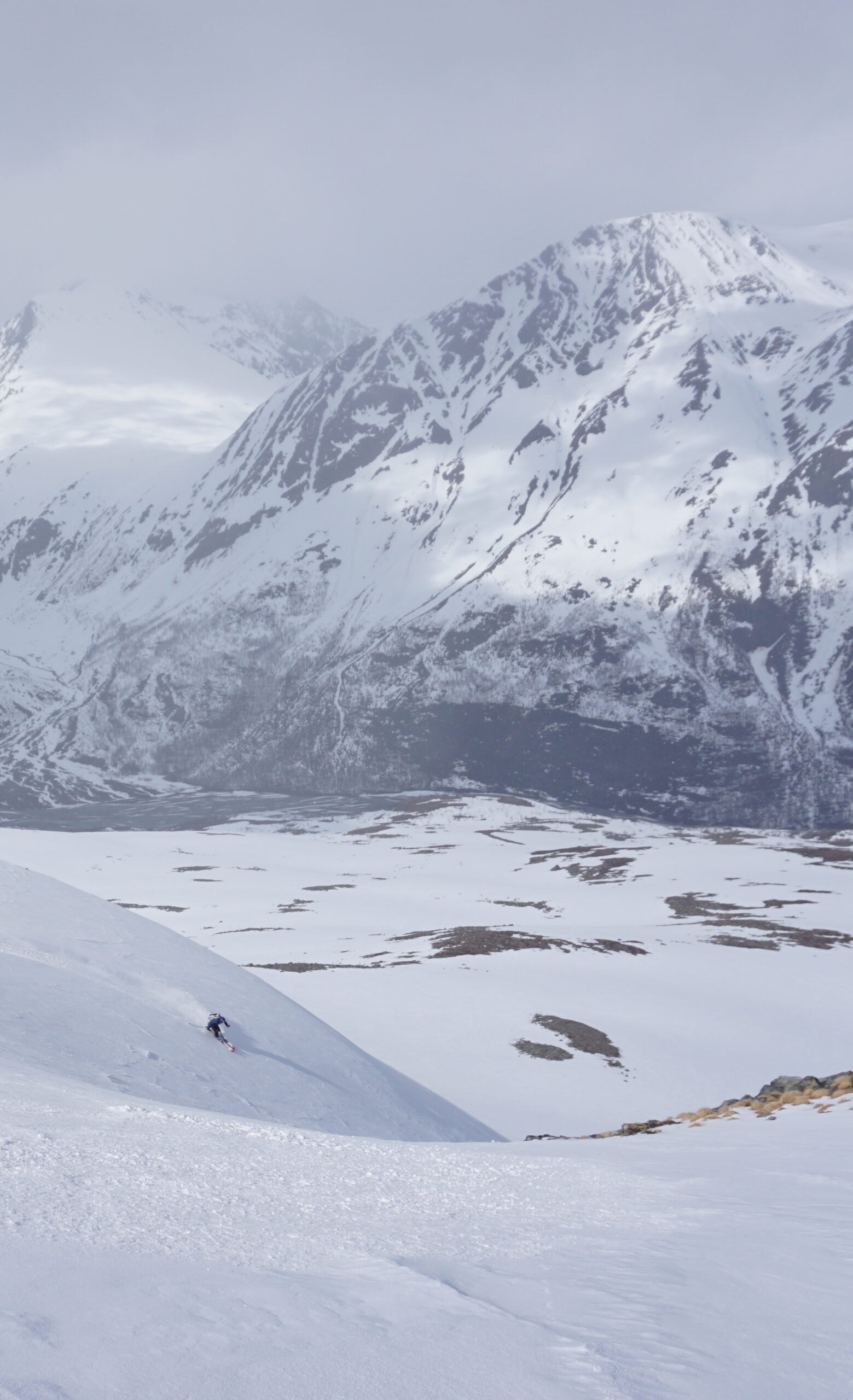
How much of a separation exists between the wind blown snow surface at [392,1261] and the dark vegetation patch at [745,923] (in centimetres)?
4167

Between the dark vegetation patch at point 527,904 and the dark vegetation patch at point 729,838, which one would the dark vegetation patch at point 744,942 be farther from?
the dark vegetation patch at point 729,838

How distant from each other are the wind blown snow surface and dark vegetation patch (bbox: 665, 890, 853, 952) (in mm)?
41674

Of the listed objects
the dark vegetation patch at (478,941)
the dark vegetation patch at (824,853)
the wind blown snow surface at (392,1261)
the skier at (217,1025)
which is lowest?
the dark vegetation patch at (824,853)

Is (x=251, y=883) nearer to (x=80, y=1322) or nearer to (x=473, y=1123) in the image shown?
(x=473, y=1123)

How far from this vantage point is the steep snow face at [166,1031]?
13656 mm

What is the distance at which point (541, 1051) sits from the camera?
1198 inches

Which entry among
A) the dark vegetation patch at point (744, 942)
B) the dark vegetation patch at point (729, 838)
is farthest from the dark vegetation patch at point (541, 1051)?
the dark vegetation patch at point (729, 838)

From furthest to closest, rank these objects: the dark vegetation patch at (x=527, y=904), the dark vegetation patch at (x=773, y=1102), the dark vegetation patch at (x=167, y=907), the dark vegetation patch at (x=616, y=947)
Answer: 1. the dark vegetation patch at (x=527, y=904)
2. the dark vegetation patch at (x=167, y=907)
3. the dark vegetation patch at (x=616, y=947)
4. the dark vegetation patch at (x=773, y=1102)

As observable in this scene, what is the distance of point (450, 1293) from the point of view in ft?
17.3

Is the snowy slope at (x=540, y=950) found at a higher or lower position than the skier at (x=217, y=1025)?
lower

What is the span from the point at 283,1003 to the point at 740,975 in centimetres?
2886

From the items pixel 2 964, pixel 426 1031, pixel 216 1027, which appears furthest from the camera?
pixel 426 1031

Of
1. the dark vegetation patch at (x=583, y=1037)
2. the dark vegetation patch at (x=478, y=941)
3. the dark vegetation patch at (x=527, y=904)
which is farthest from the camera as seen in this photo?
the dark vegetation patch at (x=527, y=904)

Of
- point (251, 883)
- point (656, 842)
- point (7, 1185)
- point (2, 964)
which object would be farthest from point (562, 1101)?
point (656, 842)
